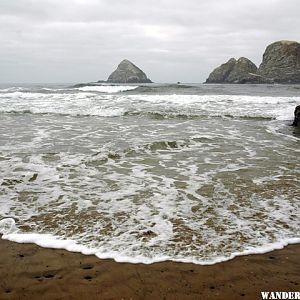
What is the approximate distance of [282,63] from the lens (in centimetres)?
7312

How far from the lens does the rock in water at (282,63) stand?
69812 mm

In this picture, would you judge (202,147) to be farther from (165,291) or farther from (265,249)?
(165,291)

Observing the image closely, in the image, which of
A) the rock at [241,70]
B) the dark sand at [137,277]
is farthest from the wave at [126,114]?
the rock at [241,70]

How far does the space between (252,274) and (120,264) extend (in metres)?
1.29

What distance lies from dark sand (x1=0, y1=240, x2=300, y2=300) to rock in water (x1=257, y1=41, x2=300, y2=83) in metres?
72.5

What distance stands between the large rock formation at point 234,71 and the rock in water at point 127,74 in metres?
18.9

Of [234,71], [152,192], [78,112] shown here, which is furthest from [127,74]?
[152,192]

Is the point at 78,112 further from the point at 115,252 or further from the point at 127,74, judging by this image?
the point at 127,74

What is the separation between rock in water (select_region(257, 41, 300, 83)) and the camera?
69.8 metres

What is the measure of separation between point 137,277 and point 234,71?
76893 millimetres

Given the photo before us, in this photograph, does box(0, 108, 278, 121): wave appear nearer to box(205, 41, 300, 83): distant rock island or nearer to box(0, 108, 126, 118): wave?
box(0, 108, 126, 118): wave

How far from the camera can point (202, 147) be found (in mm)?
9078

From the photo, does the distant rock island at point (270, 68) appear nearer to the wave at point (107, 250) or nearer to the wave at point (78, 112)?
the wave at point (78, 112)

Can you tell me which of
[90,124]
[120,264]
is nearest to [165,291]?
[120,264]
